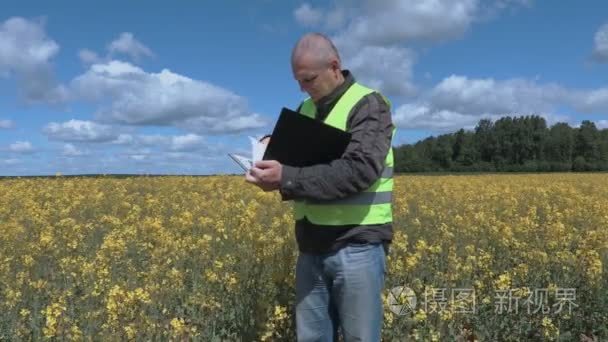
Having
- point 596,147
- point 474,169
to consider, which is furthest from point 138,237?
point 596,147

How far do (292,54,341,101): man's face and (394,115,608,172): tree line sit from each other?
67.4 m

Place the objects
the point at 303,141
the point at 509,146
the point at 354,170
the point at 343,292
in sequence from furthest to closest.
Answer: the point at 509,146 → the point at 343,292 → the point at 303,141 → the point at 354,170

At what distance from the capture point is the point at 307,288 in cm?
280

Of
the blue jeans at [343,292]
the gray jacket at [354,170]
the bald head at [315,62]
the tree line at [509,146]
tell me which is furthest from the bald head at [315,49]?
the tree line at [509,146]

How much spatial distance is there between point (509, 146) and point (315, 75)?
8077 centimetres

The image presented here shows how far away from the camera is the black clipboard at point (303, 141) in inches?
95.7

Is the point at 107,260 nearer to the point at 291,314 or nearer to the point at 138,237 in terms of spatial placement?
the point at 138,237

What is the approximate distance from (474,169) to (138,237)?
217 ft

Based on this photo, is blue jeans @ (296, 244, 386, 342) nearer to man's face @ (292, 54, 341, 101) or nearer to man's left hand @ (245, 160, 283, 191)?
man's left hand @ (245, 160, 283, 191)

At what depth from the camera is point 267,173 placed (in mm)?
2391

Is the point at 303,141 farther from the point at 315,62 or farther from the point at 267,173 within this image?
the point at 315,62

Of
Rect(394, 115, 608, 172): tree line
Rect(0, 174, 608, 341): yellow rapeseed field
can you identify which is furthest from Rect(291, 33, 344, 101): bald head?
Rect(394, 115, 608, 172): tree line

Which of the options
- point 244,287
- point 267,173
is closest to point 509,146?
point 244,287

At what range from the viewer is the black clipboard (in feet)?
7.98
